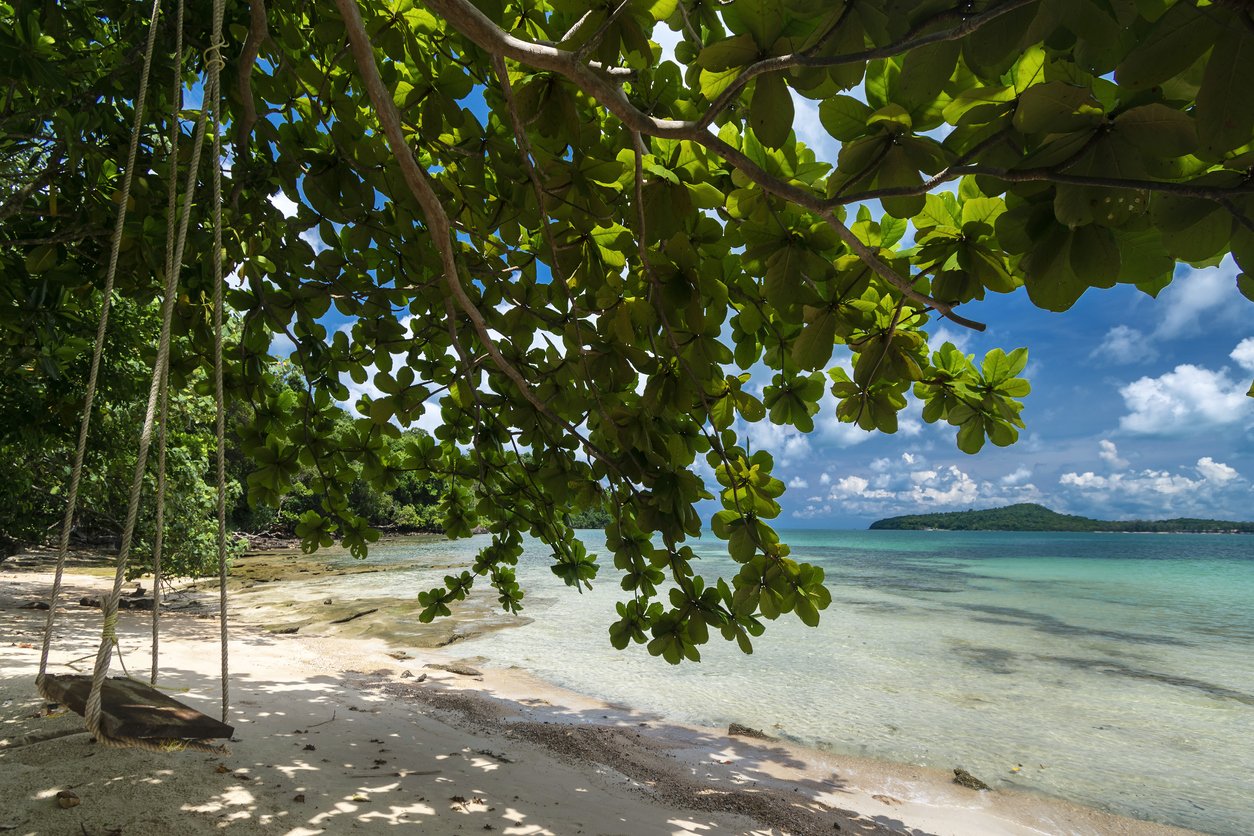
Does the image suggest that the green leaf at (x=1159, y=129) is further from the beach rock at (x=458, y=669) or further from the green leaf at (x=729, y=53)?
the beach rock at (x=458, y=669)

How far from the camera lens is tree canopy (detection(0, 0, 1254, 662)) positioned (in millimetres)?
932

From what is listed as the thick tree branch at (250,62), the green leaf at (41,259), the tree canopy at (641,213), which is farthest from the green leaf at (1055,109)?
the green leaf at (41,259)

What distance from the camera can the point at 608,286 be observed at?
7.16 feet

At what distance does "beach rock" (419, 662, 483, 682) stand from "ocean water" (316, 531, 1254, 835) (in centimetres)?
82

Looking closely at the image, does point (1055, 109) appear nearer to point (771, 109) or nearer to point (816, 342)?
point (771, 109)

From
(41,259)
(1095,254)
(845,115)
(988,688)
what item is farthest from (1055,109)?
(988,688)

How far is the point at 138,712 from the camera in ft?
5.22

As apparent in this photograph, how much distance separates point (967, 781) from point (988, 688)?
12.6ft

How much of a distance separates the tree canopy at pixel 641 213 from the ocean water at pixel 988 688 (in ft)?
14.4

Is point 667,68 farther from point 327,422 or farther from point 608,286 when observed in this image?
point 327,422

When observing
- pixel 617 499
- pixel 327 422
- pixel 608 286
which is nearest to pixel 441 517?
pixel 327 422

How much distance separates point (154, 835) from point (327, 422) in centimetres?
197

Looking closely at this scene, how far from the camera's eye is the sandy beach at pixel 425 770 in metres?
2.52

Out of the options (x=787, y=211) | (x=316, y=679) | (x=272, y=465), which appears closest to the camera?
(x=787, y=211)
